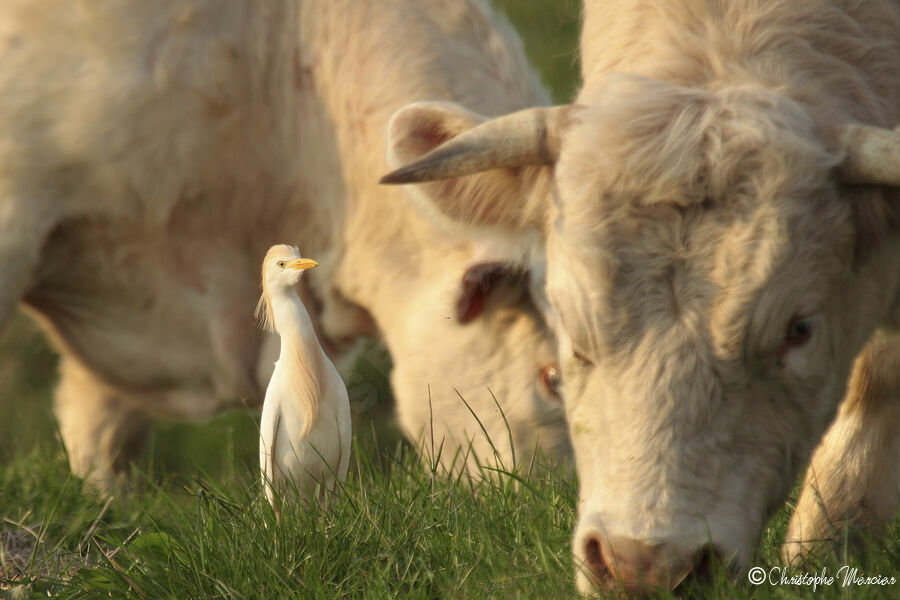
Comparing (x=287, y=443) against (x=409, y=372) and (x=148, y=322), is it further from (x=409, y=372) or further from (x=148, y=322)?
(x=148, y=322)

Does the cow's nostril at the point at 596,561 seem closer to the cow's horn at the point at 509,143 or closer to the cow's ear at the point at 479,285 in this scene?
the cow's horn at the point at 509,143

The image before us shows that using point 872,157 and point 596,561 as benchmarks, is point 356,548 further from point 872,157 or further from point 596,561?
point 872,157

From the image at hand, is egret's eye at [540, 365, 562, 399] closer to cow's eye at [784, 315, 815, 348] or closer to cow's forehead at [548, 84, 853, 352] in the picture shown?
cow's forehead at [548, 84, 853, 352]

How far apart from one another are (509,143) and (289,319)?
0.79 meters

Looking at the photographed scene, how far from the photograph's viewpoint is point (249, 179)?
15.8 feet

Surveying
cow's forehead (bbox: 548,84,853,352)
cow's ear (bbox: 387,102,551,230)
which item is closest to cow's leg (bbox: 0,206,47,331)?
cow's ear (bbox: 387,102,551,230)

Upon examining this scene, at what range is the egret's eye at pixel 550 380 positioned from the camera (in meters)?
4.20

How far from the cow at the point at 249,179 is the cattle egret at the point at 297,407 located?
0.94 metres

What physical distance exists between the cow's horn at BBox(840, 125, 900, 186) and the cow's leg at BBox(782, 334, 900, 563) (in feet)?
2.89

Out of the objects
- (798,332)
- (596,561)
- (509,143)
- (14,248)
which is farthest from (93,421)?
(798,332)

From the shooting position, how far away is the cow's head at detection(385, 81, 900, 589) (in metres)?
2.63

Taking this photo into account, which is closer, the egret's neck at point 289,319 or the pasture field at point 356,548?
the pasture field at point 356,548

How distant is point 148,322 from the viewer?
508cm

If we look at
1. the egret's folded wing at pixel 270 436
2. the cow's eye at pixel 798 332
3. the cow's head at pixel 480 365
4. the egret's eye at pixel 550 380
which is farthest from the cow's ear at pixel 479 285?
the cow's eye at pixel 798 332
